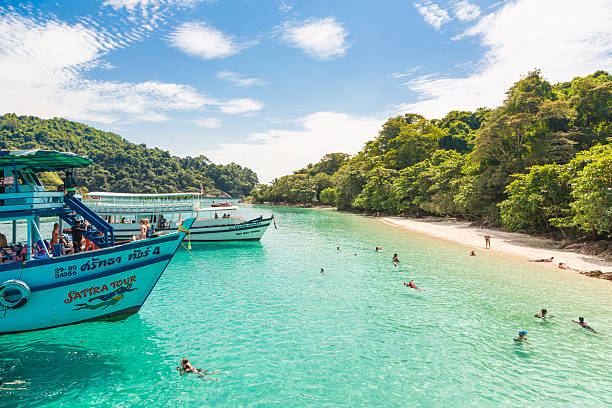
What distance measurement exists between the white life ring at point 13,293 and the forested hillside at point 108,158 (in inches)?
5301

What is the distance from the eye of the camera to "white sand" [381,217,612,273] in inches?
908

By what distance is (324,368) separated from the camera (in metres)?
10.2

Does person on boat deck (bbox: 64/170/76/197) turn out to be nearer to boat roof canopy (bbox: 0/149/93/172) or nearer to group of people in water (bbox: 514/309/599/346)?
boat roof canopy (bbox: 0/149/93/172)

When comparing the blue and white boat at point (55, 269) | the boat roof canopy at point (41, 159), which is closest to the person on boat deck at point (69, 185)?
the blue and white boat at point (55, 269)

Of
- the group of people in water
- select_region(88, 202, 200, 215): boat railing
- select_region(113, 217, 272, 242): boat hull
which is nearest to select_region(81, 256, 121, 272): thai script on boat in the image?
the group of people in water

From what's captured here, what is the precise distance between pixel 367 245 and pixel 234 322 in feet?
72.4

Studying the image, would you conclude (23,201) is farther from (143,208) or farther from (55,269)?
(143,208)

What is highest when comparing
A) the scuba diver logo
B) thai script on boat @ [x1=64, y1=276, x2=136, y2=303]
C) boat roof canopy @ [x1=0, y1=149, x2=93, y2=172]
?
Answer: boat roof canopy @ [x1=0, y1=149, x2=93, y2=172]

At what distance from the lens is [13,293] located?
10.1 meters

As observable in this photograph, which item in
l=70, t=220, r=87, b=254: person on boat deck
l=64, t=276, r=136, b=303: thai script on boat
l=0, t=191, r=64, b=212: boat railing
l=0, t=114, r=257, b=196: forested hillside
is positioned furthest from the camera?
l=0, t=114, r=257, b=196: forested hillside

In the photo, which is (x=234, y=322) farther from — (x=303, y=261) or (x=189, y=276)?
(x=303, y=261)

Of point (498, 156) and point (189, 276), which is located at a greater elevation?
point (498, 156)

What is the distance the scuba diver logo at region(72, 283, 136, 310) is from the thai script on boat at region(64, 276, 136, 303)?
0.54 ft

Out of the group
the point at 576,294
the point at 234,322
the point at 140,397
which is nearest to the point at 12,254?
the point at 140,397
